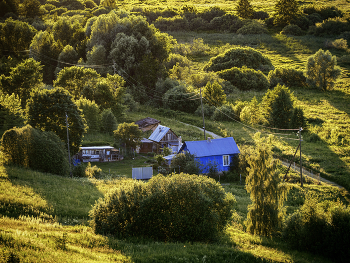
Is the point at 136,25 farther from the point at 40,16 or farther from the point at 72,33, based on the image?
the point at 40,16

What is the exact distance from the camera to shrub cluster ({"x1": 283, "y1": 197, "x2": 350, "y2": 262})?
17078 millimetres

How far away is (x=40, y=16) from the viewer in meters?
122

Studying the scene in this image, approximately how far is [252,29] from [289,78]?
→ 5139 centimetres

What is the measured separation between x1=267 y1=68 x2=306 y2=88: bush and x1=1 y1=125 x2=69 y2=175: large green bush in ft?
202

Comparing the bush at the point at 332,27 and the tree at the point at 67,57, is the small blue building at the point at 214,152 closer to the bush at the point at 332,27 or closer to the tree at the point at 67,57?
the tree at the point at 67,57

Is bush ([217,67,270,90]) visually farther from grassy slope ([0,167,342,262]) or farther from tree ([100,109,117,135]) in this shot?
grassy slope ([0,167,342,262])

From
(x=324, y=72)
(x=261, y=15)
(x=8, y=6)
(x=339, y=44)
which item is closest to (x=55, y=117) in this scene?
(x=324, y=72)

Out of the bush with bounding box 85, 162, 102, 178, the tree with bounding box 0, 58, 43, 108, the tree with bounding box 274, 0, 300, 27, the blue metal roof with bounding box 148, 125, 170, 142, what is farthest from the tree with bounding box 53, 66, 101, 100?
the tree with bounding box 274, 0, 300, 27

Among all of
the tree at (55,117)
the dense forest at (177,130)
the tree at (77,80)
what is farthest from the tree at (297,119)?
the tree at (77,80)

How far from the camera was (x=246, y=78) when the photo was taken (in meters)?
78.9

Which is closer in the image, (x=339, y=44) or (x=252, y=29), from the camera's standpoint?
(x=339, y=44)

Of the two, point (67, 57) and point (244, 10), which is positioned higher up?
point (244, 10)

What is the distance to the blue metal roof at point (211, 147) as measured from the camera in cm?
3981

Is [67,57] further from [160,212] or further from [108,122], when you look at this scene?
[160,212]
